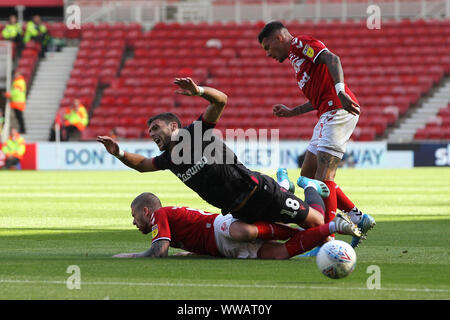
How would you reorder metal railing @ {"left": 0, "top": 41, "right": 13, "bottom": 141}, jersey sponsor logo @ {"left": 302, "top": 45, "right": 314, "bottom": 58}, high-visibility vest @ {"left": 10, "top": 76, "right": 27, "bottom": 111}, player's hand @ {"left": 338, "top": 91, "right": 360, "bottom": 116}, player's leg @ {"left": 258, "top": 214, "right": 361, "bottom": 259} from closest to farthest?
1. player's leg @ {"left": 258, "top": 214, "right": 361, "bottom": 259}
2. player's hand @ {"left": 338, "top": 91, "right": 360, "bottom": 116}
3. jersey sponsor logo @ {"left": 302, "top": 45, "right": 314, "bottom": 58}
4. metal railing @ {"left": 0, "top": 41, "right": 13, "bottom": 141}
5. high-visibility vest @ {"left": 10, "top": 76, "right": 27, "bottom": 111}

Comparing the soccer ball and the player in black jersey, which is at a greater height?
the player in black jersey

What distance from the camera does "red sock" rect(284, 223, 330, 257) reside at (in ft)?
23.1

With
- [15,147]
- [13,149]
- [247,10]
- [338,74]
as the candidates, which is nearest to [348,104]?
[338,74]

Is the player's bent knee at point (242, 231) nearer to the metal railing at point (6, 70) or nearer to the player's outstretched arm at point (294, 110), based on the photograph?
the player's outstretched arm at point (294, 110)

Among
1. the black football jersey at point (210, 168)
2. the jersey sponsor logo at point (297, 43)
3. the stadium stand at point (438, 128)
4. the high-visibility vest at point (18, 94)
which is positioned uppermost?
the jersey sponsor logo at point (297, 43)

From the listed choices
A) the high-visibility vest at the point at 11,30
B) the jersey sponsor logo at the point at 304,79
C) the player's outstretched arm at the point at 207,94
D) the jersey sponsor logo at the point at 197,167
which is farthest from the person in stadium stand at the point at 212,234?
the high-visibility vest at the point at 11,30

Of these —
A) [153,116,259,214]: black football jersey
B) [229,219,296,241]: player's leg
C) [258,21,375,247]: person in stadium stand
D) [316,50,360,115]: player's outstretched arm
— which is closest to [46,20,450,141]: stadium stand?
[258,21,375,247]: person in stadium stand

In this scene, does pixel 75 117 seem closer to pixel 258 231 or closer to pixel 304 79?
pixel 304 79

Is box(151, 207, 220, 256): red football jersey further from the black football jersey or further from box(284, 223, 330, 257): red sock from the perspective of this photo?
box(284, 223, 330, 257): red sock

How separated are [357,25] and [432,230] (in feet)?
89.7

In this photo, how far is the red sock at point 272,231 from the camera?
289 inches

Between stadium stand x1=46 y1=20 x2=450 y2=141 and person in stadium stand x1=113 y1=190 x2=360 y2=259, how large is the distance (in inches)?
985

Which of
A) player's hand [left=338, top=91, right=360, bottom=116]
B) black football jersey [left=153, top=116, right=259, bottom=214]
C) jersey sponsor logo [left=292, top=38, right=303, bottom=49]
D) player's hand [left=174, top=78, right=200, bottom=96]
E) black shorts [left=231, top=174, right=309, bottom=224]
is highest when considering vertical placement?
jersey sponsor logo [left=292, top=38, right=303, bottom=49]
